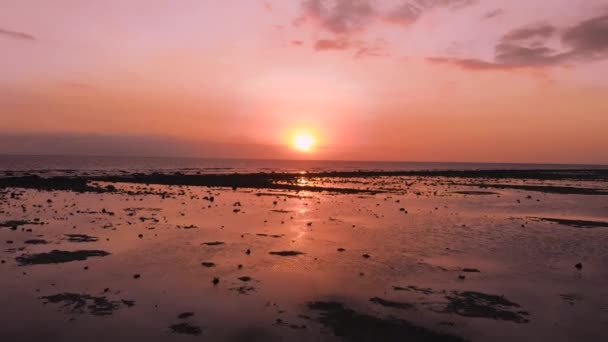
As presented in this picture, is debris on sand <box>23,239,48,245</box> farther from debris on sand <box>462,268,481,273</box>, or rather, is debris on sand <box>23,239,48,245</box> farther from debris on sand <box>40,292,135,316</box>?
debris on sand <box>462,268,481,273</box>

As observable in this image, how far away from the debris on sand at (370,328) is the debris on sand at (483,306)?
5.25ft

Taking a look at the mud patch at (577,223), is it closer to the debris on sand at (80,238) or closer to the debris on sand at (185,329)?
the debris on sand at (185,329)

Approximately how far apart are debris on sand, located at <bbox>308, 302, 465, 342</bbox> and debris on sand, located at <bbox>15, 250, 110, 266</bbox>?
9.57 meters

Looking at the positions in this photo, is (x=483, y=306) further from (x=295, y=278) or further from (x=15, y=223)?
(x=15, y=223)

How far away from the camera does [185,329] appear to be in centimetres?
953

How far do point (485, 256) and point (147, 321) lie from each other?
13.3m

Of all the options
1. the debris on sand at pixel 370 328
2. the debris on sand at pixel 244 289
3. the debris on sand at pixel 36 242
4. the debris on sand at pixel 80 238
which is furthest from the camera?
the debris on sand at pixel 80 238

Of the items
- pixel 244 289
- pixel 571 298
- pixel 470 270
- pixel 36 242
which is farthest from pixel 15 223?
pixel 571 298

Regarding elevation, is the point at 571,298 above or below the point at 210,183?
below

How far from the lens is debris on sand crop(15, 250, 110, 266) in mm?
14906

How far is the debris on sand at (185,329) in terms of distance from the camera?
9.37m

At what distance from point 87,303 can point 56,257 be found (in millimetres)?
5784

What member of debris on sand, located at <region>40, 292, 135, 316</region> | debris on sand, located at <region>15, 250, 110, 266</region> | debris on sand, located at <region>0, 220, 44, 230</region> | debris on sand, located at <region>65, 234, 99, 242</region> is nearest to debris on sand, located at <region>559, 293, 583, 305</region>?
debris on sand, located at <region>40, 292, 135, 316</region>

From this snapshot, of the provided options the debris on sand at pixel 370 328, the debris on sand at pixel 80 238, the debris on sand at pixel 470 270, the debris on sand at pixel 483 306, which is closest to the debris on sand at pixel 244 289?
the debris on sand at pixel 370 328
